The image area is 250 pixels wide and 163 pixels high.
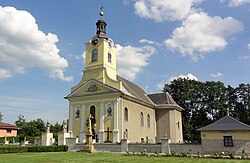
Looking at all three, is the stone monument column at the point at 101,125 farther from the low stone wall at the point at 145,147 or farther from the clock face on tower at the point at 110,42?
the clock face on tower at the point at 110,42

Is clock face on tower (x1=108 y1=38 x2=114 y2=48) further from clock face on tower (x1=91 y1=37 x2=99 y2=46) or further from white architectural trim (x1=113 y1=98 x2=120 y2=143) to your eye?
white architectural trim (x1=113 y1=98 x2=120 y2=143)

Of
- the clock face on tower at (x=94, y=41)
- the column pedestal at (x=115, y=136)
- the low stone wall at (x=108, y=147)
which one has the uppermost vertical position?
the clock face on tower at (x=94, y=41)

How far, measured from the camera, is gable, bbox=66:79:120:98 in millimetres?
32912

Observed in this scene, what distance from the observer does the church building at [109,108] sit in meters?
31.6

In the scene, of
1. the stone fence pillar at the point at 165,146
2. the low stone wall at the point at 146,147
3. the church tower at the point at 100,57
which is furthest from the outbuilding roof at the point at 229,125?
the church tower at the point at 100,57

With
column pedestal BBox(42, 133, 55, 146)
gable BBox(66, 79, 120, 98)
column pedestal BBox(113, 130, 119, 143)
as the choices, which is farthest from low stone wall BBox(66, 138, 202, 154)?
gable BBox(66, 79, 120, 98)

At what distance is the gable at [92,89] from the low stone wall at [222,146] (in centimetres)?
1341

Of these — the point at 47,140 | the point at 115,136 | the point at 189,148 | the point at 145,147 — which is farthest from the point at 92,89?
the point at 189,148

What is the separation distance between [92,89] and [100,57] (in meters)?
4.86

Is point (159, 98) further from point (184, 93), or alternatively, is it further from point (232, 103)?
point (232, 103)

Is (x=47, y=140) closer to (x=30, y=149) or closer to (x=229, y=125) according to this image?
(x=30, y=149)

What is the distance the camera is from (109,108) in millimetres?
32250

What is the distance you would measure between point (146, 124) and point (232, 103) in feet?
78.4

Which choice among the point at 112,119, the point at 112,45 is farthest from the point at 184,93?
the point at 112,119
